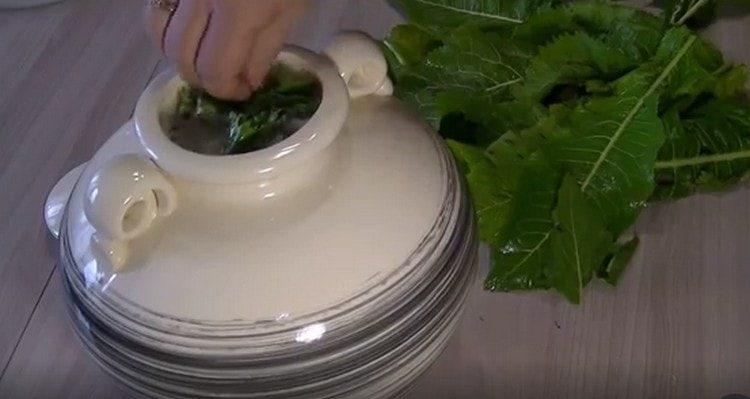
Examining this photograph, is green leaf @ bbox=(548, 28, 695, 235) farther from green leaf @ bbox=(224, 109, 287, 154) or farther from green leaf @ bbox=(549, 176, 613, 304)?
green leaf @ bbox=(224, 109, 287, 154)

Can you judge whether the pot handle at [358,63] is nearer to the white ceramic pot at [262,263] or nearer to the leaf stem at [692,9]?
the white ceramic pot at [262,263]

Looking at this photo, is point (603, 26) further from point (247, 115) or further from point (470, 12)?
point (247, 115)

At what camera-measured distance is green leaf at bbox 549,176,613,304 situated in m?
0.52

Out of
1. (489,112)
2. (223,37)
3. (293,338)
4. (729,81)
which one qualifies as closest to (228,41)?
(223,37)

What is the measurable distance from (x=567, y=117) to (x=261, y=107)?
0.63ft

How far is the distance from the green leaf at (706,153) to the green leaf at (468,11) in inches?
4.4

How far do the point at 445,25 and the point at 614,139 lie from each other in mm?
149

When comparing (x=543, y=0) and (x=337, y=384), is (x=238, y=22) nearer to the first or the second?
(x=337, y=384)

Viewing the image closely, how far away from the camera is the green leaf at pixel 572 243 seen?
0.52 meters

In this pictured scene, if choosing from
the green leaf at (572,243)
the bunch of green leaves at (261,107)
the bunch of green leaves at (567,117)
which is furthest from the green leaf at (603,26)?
the bunch of green leaves at (261,107)

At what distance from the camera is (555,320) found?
524 mm

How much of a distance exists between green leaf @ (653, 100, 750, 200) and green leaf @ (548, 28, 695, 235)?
4 centimetres

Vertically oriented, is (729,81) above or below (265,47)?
below

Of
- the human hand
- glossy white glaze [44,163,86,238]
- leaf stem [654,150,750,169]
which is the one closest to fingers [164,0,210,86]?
the human hand
